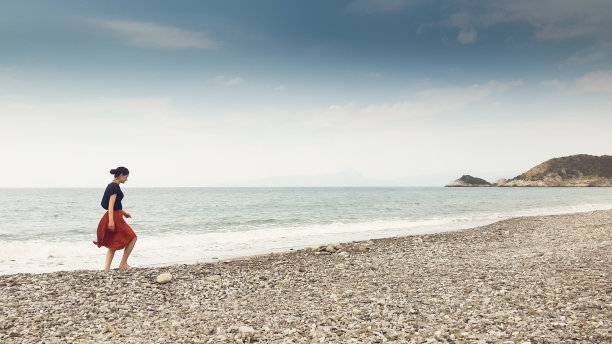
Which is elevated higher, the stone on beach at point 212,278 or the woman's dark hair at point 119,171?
the woman's dark hair at point 119,171

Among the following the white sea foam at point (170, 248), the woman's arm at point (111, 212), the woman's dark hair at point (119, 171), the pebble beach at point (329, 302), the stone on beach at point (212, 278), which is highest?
the woman's dark hair at point (119, 171)

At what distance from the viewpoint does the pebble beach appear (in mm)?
6242

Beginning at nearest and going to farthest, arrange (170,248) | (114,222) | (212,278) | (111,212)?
1. (212,278)
2. (111,212)
3. (114,222)
4. (170,248)

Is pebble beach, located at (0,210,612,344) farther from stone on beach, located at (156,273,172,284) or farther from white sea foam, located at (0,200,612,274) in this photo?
white sea foam, located at (0,200,612,274)

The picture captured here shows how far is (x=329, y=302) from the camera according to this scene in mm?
8250

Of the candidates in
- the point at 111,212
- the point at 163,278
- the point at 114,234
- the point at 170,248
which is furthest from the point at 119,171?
the point at 170,248

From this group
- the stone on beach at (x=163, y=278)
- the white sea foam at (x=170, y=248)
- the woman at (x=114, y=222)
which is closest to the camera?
the stone on beach at (x=163, y=278)

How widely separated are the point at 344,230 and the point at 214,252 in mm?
12206

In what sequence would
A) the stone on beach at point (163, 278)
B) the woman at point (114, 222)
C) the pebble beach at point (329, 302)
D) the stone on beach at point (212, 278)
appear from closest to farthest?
the pebble beach at point (329, 302), the stone on beach at point (163, 278), the stone on beach at point (212, 278), the woman at point (114, 222)

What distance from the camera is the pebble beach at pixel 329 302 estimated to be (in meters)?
6.24

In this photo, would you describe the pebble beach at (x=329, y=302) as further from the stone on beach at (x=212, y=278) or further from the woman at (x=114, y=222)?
the woman at (x=114, y=222)

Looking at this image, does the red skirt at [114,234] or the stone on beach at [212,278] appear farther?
the red skirt at [114,234]

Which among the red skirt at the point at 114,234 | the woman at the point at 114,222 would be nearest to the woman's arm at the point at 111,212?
the woman at the point at 114,222

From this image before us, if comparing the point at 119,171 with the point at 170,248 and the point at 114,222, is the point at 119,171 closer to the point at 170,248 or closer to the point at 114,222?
the point at 114,222
